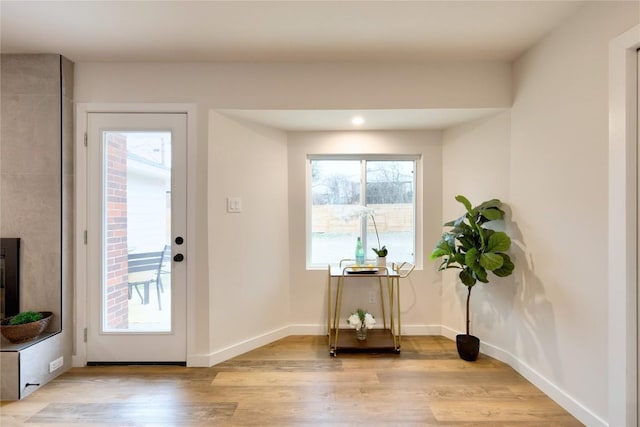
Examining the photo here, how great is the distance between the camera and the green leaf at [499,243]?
216cm

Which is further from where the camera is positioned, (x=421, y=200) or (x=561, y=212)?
(x=421, y=200)

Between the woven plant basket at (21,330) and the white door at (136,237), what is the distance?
0.32 metres

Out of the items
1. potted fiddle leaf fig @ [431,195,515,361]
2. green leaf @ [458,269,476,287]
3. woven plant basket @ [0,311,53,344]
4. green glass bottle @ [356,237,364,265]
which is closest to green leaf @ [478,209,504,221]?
potted fiddle leaf fig @ [431,195,515,361]

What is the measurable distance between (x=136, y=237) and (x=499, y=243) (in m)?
2.83

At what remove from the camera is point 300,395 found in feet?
6.46

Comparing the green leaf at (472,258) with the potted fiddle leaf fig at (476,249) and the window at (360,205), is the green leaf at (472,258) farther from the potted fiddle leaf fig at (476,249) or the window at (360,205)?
the window at (360,205)

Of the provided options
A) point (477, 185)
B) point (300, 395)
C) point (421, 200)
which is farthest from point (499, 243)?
point (300, 395)

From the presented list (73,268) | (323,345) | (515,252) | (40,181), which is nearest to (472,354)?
(515,252)

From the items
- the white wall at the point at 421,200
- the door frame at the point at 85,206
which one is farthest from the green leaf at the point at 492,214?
the door frame at the point at 85,206

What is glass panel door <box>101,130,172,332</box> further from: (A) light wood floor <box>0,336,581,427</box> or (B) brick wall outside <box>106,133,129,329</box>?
(A) light wood floor <box>0,336,581,427</box>

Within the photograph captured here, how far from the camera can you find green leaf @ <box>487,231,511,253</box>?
216 centimetres

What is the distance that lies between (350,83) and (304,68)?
15.4 inches

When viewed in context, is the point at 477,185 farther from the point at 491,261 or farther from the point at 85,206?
the point at 85,206

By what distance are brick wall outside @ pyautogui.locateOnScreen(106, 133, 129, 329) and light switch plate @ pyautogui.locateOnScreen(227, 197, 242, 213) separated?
81 cm
